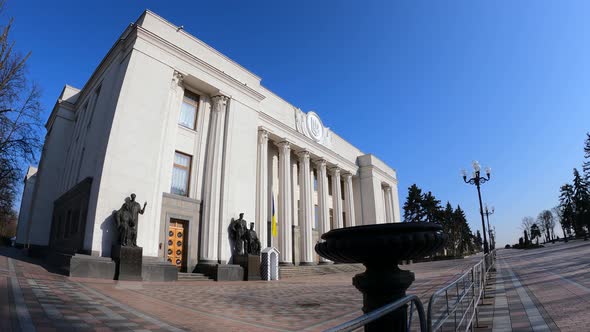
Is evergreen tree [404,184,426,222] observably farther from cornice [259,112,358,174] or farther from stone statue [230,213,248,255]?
stone statue [230,213,248,255]

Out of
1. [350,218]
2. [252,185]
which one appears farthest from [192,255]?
[350,218]

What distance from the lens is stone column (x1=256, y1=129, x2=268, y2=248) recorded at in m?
22.3

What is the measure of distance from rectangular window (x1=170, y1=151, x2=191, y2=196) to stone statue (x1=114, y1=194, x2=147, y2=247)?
3420 millimetres

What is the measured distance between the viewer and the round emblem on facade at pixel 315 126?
29.7 m

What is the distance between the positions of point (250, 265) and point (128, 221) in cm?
673

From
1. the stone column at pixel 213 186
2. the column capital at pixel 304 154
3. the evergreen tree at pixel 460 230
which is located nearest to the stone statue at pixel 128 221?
the stone column at pixel 213 186

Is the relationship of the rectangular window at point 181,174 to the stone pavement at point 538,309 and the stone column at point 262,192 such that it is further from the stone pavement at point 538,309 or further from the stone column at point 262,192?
the stone pavement at point 538,309

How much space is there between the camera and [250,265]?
1755 centimetres

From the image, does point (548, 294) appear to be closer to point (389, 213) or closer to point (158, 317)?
point (158, 317)

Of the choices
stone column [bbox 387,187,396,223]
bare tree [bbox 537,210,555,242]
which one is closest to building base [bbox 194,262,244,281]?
stone column [bbox 387,187,396,223]

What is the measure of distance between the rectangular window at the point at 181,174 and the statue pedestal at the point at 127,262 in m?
4.86

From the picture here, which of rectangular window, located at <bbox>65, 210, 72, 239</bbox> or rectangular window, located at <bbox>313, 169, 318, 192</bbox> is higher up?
rectangular window, located at <bbox>313, 169, 318, 192</bbox>

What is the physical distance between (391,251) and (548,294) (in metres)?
8.54

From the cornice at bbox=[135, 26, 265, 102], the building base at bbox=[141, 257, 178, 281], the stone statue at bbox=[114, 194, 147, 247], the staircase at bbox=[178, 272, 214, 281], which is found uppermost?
the cornice at bbox=[135, 26, 265, 102]
